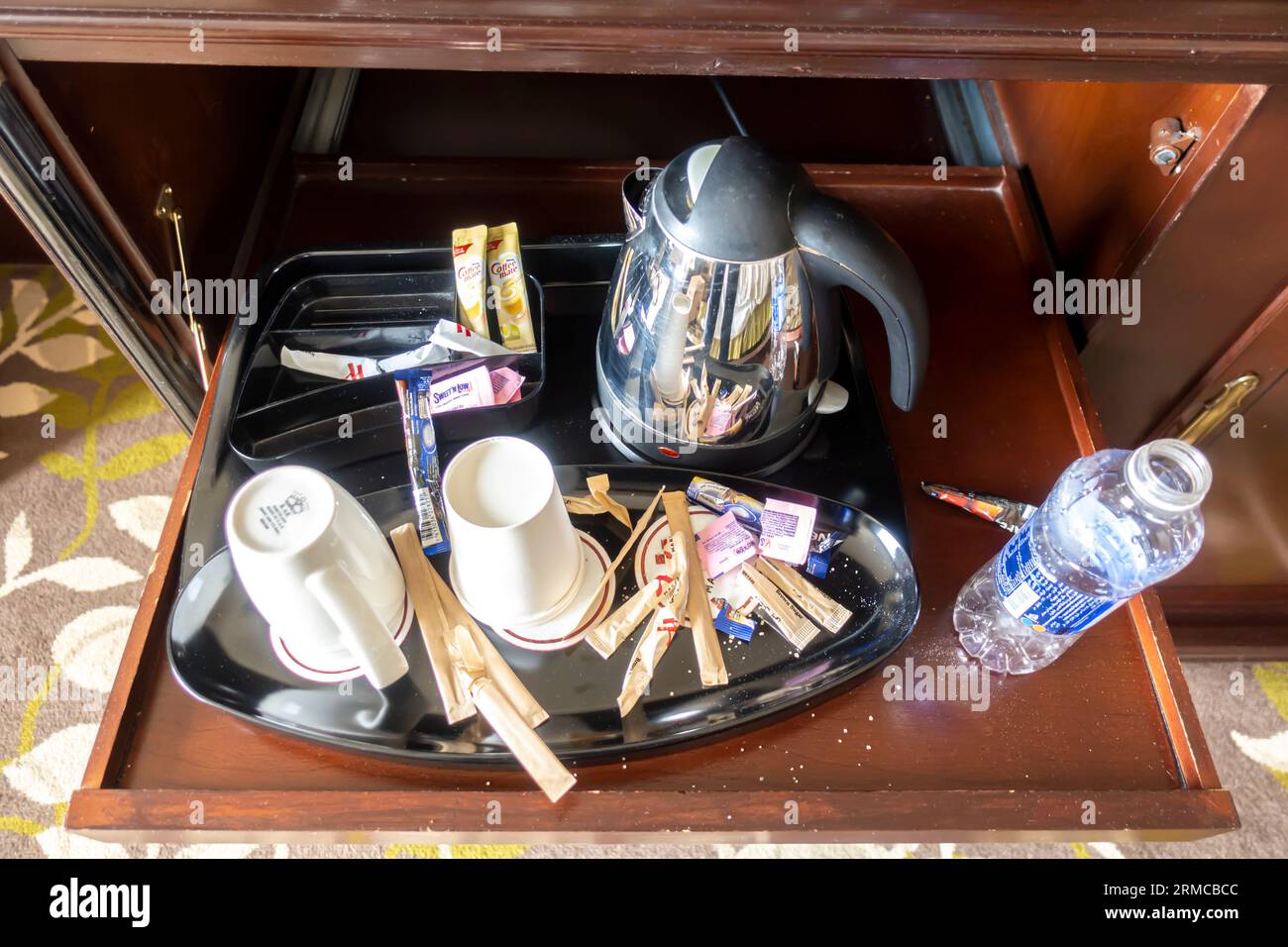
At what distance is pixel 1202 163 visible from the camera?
0.55 m

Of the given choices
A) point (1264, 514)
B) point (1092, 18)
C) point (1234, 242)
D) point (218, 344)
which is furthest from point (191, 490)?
point (1264, 514)

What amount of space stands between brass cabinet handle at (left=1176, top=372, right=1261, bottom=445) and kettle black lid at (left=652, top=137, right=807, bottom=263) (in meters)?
0.41

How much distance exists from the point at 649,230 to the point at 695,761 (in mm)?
323

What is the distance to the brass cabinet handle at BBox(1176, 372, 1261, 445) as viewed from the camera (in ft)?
2.16

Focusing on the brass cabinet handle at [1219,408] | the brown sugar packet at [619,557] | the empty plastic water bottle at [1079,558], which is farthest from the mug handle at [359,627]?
the brass cabinet handle at [1219,408]

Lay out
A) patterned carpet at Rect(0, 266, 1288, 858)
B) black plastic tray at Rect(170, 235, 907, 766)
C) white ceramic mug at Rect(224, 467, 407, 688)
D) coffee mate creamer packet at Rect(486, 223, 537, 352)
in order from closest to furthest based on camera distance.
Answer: white ceramic mug at Rect(224, 467, 407, 688), black plastic tray at Rect(170, 235, 907, 766), coffee mate creamer packet at Rect(486, 223, 537, 352), patterned carpet at Rect(0, 266, 1288, 858)

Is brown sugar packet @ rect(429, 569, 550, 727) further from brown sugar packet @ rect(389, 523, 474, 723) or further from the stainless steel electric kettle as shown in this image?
the stainless steel electric kettle

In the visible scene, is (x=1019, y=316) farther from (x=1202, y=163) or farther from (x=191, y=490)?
(x=191, y=490)

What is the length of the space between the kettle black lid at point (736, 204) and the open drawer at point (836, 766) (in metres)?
0.20

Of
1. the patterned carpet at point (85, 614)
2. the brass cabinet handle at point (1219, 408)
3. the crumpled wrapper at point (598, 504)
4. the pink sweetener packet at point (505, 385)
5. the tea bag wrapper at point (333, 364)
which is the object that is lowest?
the patterned carpet at point (85, 614)

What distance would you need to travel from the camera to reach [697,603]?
0.57m

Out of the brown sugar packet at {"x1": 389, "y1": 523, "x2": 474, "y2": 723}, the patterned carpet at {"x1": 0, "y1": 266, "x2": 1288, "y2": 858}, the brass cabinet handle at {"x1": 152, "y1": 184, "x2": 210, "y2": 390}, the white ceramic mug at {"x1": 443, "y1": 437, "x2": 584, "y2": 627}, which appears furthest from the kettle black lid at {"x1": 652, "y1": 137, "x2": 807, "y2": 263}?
the patterned carpet at {"x1": 0, "y1": 266, "x2": 1288, "y2": 858}

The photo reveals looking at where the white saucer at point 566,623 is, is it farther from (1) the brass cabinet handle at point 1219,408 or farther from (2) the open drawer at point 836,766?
(1) the brass cabinet handle at point 1219,408

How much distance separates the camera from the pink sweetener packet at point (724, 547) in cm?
58
